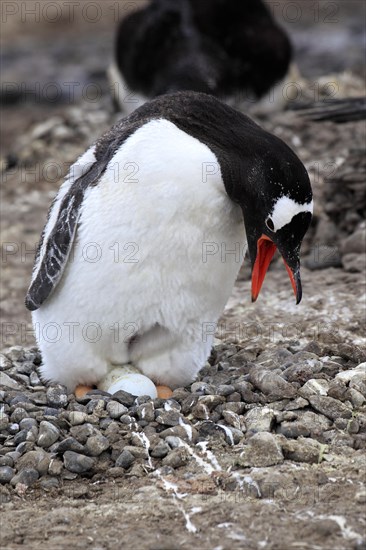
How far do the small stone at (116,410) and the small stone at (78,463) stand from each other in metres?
0.34

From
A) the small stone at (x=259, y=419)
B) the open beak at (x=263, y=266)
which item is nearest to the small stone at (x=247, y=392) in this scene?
the small stone at (x=259, y=419)

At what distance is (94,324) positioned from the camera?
4.51 m

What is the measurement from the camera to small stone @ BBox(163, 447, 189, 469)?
3.82 m

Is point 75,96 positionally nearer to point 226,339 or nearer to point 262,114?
point 262,114

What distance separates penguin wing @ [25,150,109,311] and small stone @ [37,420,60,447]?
0.76 metres

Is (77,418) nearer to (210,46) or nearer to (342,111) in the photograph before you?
(342,111)

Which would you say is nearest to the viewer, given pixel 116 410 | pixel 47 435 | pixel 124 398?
pixel 47 435

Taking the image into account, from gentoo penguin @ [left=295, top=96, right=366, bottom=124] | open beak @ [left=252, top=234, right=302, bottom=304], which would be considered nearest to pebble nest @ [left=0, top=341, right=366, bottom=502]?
open beak @ [left=252, top=234, right=302, bottom=304]

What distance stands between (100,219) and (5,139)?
7.04 m

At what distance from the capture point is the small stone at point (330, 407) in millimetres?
4051

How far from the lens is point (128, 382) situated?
14.9 ft

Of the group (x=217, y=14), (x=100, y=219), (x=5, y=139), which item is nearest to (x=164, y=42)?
(x=217, y=14)

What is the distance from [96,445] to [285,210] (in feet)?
3.76

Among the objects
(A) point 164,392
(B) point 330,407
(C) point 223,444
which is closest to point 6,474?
(C) point 223,444
